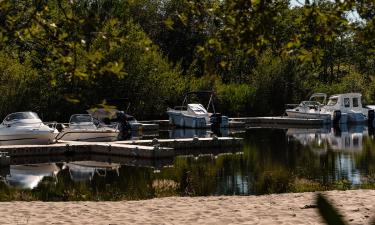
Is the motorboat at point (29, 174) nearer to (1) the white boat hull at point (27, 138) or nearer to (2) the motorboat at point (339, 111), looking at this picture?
(1) the white boat hull at point (27, 138)

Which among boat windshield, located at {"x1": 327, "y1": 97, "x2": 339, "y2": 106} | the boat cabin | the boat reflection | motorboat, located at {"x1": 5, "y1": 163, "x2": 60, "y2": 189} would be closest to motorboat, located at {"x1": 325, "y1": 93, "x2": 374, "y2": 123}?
boat windshield, located at {"x1": 327, "y1": 97, "x2": 339, "y2": 106}

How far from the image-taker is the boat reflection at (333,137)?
33438mm

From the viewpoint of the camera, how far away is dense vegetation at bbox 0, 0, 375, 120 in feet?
21.4

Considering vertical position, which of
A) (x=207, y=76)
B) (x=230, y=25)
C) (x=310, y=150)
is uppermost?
(x=230, y=25)

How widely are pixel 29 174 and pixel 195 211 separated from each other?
11.5 meters

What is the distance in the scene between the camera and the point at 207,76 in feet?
22.8

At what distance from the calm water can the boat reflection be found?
0.69 ft

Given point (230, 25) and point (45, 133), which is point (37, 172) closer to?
point (45, 133)

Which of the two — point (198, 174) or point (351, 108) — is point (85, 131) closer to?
point (198, 174)

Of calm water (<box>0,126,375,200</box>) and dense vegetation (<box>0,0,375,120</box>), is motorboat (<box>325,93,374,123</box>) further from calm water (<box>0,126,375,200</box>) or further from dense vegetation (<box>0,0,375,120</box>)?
calm water (<box>0,126,375,200</box>)

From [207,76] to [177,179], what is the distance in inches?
569

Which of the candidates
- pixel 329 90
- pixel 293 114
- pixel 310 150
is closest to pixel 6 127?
pixel 310 150

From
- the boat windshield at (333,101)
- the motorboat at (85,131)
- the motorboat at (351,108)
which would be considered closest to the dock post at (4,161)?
the motorboat at (85,131)

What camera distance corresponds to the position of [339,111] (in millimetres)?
51812
